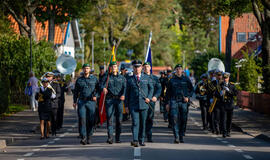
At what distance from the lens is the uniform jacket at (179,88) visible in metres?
15.0

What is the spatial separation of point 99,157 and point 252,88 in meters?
20.8

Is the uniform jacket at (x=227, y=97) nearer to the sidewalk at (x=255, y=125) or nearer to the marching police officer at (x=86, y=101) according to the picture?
the sidewalk at (x=255, y=125)

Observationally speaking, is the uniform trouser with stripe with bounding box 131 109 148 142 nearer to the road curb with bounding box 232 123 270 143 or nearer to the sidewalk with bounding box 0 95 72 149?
the sidewalk with bounding box 0 95 72 149

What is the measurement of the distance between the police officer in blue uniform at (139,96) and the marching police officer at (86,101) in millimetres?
965

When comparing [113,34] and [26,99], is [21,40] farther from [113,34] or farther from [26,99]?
[113,34]

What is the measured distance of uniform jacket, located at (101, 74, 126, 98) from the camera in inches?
581

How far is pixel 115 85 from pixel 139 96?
2.85 feet

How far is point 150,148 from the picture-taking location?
44.9ft

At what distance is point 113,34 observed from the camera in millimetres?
59875

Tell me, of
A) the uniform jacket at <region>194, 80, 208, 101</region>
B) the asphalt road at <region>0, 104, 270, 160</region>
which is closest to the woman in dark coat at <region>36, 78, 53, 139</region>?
the asphalt road at <region>0, 104, 270, 160</region>

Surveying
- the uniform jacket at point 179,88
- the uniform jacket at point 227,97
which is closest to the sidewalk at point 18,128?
the uniform jacket at point 179,88

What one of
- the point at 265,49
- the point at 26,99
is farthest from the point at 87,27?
the point at 265,49

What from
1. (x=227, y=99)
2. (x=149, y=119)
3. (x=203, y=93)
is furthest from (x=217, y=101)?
(x=149, y=119)

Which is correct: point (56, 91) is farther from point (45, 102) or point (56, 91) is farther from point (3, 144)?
point (3, 144)
